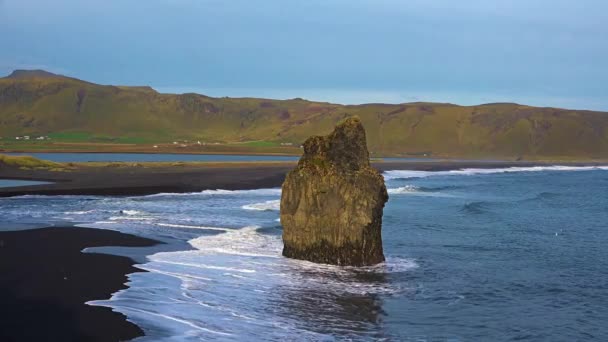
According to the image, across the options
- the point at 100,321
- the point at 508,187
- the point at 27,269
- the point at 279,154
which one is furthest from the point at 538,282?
the point at 279,154

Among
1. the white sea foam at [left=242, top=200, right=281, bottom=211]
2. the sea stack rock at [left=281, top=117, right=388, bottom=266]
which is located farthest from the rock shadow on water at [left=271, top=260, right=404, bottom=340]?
the white sea foam at [left=242, top=200, right=281, bottom=211]

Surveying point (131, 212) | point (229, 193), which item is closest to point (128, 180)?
point (229, 193)

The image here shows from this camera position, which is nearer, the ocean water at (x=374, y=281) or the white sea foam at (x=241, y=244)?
the ocean water at (x=374, y=281)

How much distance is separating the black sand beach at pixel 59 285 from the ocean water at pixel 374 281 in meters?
0.73

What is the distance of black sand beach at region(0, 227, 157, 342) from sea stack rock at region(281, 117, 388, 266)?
6.35 m

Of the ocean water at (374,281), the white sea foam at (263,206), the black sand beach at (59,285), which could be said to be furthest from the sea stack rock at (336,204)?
the white sea foam at (263,206)

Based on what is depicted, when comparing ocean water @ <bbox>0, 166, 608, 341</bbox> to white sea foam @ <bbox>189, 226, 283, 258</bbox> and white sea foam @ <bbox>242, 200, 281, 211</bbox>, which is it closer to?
white sea foam @ <bbox>189, 226, 283, 258</bbox>

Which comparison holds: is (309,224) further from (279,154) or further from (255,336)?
(279,154)

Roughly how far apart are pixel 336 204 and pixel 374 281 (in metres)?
3.82

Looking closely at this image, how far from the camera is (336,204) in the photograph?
1040 inches

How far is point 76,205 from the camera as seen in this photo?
46.2 meters

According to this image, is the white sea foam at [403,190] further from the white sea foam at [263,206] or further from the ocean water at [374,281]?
the ocean water at [374,281]

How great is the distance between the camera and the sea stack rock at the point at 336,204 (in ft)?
85.9

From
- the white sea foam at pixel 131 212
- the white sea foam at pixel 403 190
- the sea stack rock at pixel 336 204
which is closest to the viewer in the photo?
the sea stack rock at pixel 336 204
